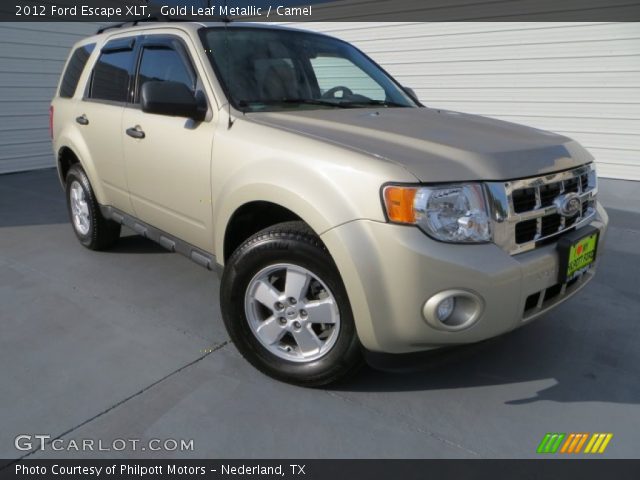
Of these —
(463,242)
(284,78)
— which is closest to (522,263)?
(463,242)

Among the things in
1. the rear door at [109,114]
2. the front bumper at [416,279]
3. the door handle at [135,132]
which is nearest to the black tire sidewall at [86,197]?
the rear door at [109,114]

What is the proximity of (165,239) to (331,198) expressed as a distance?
1639mm

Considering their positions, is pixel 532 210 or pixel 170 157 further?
pixel 170 157

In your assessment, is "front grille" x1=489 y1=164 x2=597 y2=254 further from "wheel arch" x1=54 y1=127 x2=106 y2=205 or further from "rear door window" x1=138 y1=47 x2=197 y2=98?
"wheel arch" x1=54 y1=127 x2=106 y2=205

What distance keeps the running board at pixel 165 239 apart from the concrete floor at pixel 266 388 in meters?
0.40

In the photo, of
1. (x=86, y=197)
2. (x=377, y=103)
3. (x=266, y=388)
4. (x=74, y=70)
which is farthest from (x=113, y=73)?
(x=266, y=388)

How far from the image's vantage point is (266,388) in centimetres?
250

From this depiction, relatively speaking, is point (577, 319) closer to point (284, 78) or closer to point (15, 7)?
point (284, 78)

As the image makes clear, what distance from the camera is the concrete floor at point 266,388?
2158 millimetres

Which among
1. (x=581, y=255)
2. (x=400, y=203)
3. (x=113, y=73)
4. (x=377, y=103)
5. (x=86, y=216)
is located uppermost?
(x=113, y=73)

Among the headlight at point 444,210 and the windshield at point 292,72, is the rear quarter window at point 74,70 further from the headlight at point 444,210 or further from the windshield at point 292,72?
the headlight at point 444,210

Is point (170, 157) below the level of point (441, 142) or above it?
below

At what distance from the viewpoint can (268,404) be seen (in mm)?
2373

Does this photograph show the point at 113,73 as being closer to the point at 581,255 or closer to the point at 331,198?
the point at 331,198
